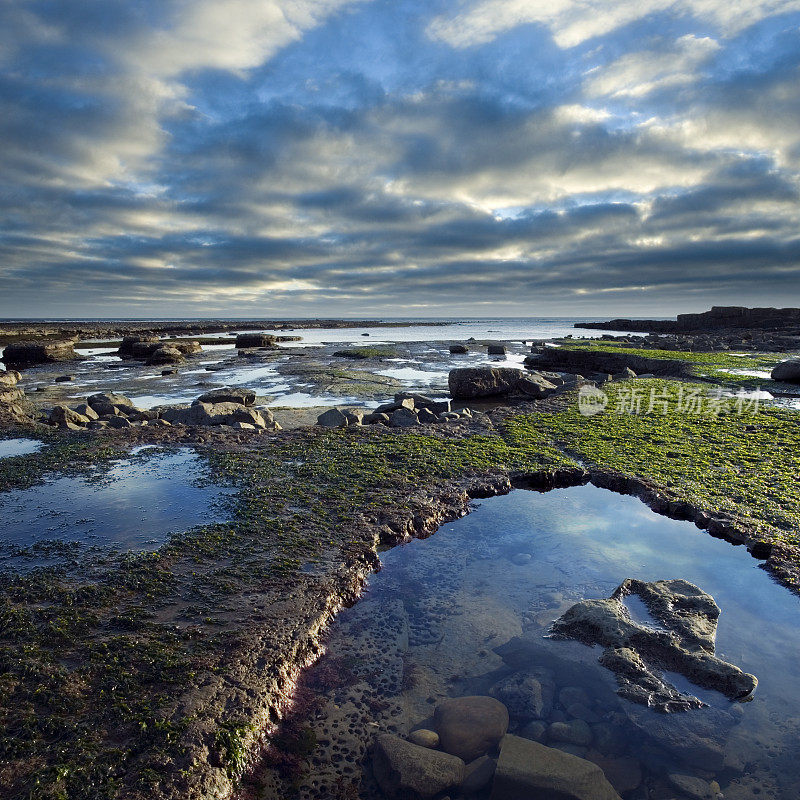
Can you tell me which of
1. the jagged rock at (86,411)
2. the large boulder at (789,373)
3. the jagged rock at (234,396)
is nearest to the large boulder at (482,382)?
the jagged rock at (234,396)

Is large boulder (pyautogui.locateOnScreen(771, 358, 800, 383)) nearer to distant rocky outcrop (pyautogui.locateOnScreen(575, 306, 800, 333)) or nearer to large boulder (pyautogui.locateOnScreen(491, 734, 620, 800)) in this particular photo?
large boulder (pyautogui.locateOnScreen(491, 734, 620, 800))

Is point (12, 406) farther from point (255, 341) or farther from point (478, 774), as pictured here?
point (255, 341)

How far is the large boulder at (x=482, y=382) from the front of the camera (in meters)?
22.6

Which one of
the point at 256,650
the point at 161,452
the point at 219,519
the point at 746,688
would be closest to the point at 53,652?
the point at 256,650

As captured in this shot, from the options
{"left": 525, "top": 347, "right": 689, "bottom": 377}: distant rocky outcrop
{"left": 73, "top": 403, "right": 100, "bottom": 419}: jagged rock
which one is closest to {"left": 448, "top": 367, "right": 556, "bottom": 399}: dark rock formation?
{"left": 525, "top": 347, "right": 689, "bottom": 377}: distant rocky outcrop

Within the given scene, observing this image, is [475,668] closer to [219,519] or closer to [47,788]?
[47,788]

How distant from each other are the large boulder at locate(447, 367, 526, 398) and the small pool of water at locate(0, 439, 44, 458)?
53.9 ft

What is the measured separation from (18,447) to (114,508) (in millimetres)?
6448

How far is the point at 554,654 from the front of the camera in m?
4.98

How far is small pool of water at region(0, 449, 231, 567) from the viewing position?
271 inches

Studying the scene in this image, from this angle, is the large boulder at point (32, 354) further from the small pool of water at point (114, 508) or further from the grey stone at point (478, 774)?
the grey stone at point (478, 774)

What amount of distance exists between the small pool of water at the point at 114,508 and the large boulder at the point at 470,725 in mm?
4794

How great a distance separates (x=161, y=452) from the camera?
1162 cm

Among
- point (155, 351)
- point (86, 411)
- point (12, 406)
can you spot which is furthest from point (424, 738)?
point (155, 351)
